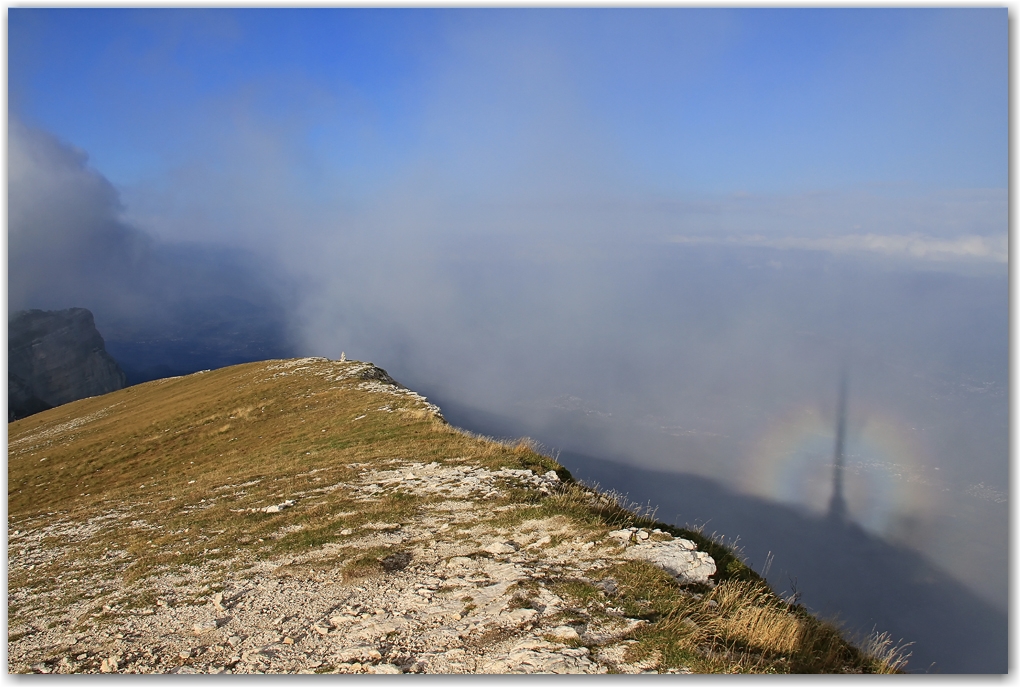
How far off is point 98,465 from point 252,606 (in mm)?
32543

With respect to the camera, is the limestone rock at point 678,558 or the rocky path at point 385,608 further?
the limestone rock at point 678,558

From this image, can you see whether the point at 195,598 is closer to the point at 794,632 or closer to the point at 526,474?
the point at 526,474

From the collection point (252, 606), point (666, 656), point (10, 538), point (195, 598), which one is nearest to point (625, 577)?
point (666, 656)

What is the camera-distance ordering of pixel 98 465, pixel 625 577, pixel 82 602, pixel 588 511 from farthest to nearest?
pixel 98 465 < pixel 588 511 < pixel 82 602 < pixel 625 577

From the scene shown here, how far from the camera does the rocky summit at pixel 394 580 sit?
8859mm

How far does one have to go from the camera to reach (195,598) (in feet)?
38.5

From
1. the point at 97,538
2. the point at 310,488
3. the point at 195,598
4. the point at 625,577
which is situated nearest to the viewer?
the point at 625,577

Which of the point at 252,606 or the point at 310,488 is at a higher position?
the point at 252,606

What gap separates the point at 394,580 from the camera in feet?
38.3

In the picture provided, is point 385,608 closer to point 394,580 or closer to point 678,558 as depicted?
point 394,580

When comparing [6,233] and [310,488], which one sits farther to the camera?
[310,488]

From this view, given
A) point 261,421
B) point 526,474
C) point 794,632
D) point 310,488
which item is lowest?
point 261,421

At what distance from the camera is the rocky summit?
29.1 feet

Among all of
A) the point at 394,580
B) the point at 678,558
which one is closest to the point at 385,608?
the point at 394,580
